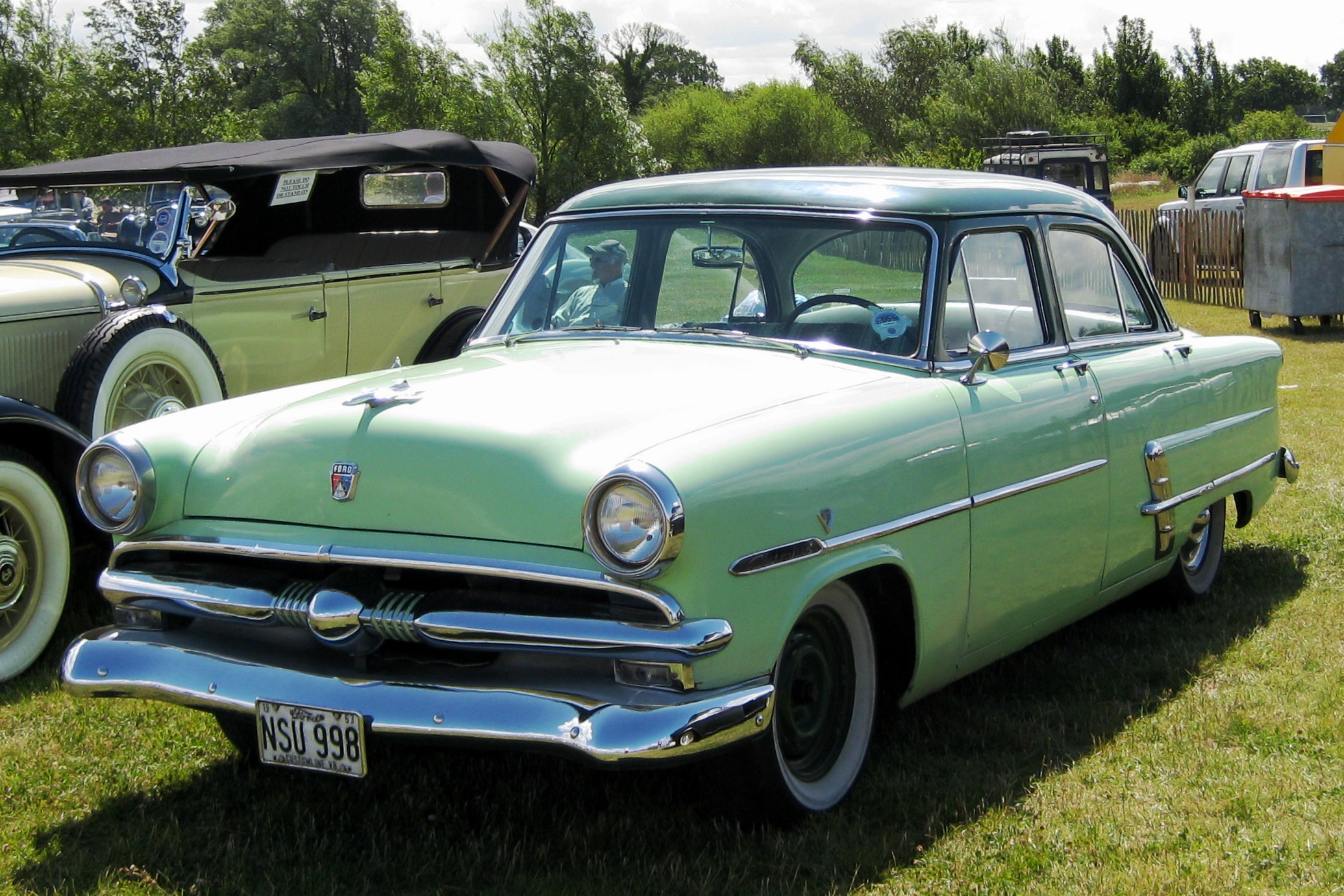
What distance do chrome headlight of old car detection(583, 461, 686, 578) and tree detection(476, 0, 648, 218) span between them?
2932cm

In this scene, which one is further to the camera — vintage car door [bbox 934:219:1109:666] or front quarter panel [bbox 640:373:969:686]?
vintage car door [bbox 934:219:1109:666]

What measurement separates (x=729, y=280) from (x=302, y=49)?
2612 inches

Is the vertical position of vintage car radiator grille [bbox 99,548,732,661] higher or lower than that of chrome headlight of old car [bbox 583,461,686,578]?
lower

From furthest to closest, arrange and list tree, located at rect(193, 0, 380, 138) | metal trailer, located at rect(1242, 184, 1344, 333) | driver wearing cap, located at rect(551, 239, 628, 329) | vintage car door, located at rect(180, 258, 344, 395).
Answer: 1. tree, located at rect(193, 0, 380, 138)
2. metal trailer, located at rect(1242, 184, 1344, 333)
3. vintage car door, located at rect(180, 258, 344, 395)
4. driver wearing cap, located at rect(551, 239, 628, 329)

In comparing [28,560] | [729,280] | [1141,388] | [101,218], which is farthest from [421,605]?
[101,218]

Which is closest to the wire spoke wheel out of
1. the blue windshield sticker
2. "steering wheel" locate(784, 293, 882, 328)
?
"steering wheel" locate(784, 293, 882, 328)

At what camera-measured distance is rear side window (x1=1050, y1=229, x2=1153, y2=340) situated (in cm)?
468

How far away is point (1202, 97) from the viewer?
58938mm

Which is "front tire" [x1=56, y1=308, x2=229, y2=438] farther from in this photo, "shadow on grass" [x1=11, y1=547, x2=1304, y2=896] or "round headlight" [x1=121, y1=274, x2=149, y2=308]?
"shadow on grass" [x1=11, y1=547, x2=1304, y2=896]

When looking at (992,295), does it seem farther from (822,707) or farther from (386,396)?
(386,396)

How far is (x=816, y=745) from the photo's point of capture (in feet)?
11.5

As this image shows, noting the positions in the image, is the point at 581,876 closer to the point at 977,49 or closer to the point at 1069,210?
the point at 1069,210

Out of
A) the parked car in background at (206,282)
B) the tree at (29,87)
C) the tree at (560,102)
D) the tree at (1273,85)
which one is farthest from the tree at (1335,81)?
the parked car in background at (206,282)

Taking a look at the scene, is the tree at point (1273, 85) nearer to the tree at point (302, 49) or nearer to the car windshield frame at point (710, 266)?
the tree at point (302, 49)
